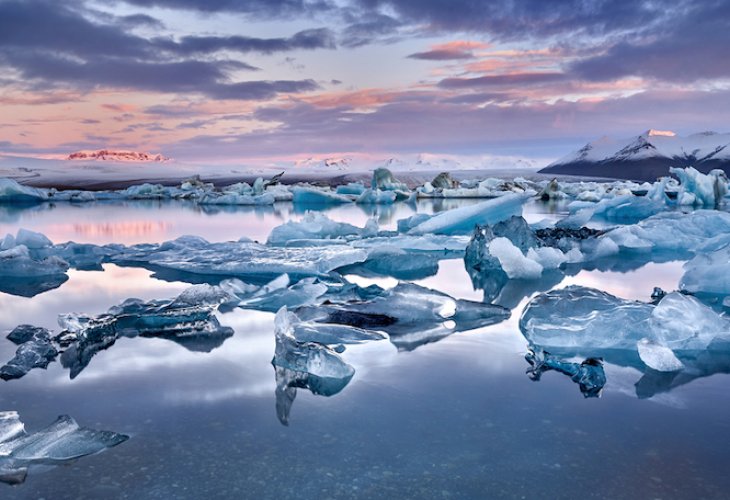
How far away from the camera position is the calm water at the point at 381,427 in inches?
65.7

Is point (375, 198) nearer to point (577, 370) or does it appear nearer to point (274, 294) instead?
point (274, 294)

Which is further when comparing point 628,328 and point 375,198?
point 375,198

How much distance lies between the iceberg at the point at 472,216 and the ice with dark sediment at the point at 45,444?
695 centimetres

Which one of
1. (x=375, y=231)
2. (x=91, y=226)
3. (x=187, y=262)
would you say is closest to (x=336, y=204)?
(x=91, y=226)

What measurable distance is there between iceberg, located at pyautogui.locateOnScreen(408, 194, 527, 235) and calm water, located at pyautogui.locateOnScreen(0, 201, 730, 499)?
211 inches

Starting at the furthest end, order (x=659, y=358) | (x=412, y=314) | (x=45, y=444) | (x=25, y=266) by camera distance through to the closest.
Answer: (x=25, y=266) → (x=412, y=314) → (x=659, y=358) → (x=45, y=444)

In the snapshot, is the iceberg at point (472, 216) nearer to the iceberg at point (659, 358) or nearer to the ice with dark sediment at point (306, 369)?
the iceberg at point (659, 358)

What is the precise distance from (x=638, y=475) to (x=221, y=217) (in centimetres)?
1376

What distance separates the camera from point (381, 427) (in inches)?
80.7

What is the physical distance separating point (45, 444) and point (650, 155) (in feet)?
267

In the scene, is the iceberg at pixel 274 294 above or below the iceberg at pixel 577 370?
below

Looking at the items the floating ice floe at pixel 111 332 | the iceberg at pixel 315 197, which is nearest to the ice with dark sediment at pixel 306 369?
the floating ice floe at pixel 111 332

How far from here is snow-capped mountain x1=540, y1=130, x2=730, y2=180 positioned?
6562 centimetres

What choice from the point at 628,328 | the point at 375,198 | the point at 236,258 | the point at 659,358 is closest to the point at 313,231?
the point at 236,258
